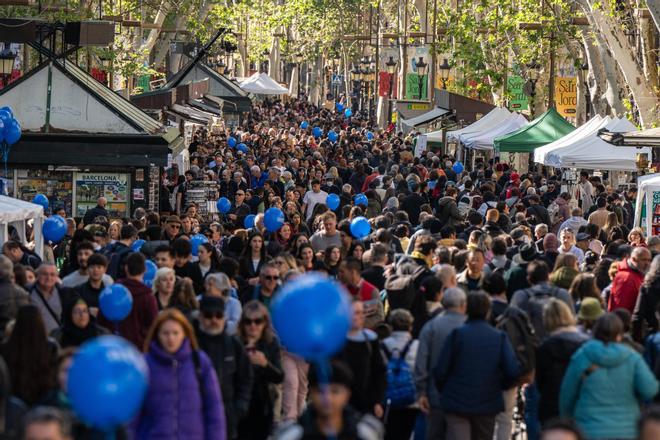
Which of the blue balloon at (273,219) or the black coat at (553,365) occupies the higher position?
the blue balloon at (273,219)

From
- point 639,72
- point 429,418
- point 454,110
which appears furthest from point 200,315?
point 454,110

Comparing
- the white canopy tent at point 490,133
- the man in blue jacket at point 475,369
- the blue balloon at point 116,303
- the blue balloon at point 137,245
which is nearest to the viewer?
the man in blue jacket at point 475,369

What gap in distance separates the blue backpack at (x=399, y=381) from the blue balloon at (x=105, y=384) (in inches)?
141

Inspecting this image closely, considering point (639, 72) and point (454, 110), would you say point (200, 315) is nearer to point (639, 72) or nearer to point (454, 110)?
point (639, 72)

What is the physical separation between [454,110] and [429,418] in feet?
95.6

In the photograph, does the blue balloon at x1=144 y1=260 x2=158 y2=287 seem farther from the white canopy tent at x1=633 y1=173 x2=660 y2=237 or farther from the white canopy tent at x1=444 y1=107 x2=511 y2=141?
the white canopy tent at x1=444 y1=107 x2=511 y2=141

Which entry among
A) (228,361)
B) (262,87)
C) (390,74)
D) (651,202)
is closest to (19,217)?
(228,361)

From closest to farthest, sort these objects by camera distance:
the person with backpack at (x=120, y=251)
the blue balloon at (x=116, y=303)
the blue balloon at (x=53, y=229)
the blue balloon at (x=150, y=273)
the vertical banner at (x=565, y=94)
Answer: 1. the blue balloon at (x=116, y=303)
2. the blue balloon at (x=150, y=273)
3. the person with backpack at (x=120, y=251)
4. the blue balloon at (x=53, y=229)
5. the vertical banner at (x=565, y=94)

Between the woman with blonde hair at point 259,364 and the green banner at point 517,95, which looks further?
the green banner at point 517,95

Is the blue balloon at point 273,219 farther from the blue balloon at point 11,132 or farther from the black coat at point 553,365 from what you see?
the black coat at point 553,365

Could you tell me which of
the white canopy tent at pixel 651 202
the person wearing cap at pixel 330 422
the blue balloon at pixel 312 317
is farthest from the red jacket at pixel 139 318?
the white canopy tent at pixel 651 202

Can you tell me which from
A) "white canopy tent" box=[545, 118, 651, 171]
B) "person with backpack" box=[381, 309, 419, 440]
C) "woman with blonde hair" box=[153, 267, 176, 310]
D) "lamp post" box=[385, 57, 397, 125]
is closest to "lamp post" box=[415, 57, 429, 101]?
"lamp post" box=[385, 57, 397, 125]

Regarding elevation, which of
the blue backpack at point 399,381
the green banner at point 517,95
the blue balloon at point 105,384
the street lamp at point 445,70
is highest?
the street lamp at point 445,70

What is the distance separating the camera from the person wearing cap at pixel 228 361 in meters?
8.43
